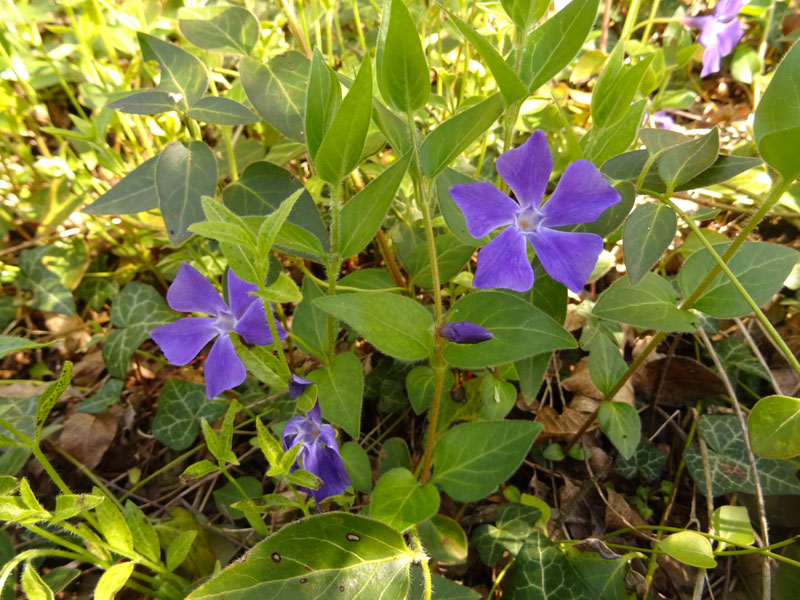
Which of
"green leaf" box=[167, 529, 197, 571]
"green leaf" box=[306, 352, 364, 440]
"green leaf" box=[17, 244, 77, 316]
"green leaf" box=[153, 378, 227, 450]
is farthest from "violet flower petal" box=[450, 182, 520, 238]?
"green leaf" box=[17, 244, 77, 316]

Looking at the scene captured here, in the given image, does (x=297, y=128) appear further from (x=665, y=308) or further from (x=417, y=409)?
(x=665, y=308)

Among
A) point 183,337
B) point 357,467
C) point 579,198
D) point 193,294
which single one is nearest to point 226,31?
point 193,294

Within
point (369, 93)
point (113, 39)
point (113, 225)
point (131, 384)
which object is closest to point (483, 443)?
point (369, 93)

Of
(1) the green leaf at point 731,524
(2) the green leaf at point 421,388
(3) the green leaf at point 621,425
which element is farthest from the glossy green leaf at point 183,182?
(1) the green leaf at point 731,524

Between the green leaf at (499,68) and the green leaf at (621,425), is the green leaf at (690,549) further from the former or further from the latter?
the green leaf at (499,68)

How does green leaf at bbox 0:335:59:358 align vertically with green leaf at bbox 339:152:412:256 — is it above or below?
below

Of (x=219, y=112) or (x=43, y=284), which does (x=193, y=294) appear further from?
(x=43, y=284)

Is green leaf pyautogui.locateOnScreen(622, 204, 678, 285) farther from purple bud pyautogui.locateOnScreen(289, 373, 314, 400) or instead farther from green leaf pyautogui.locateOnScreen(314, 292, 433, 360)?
purple bud pyautogui.locateOnScreen(289, 373, 314, 400)
